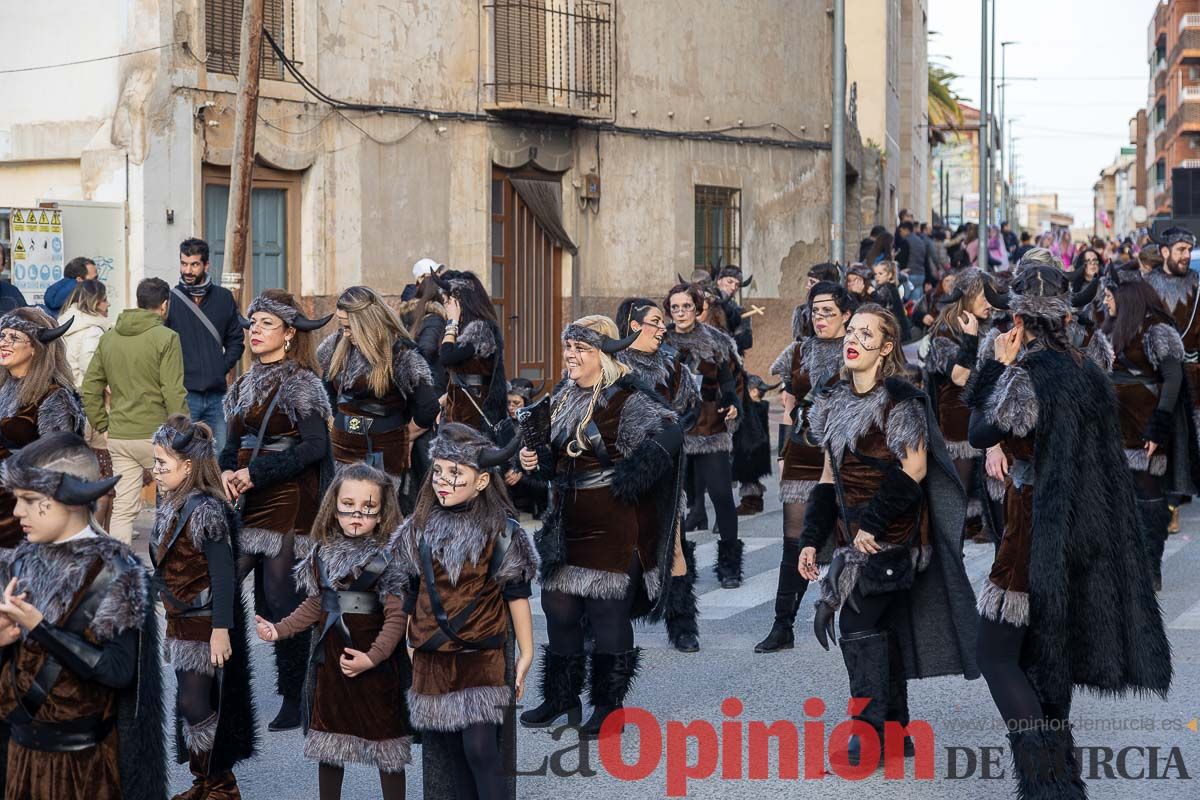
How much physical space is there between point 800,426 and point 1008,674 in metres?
3.78

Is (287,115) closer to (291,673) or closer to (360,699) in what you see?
(291,673)

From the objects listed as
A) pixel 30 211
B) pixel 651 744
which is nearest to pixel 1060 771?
pixel 651 744

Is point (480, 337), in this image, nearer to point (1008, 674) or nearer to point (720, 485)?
point (720, 485)

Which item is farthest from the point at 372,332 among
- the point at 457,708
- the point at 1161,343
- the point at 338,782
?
the point at 1161,343

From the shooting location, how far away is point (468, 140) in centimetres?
2203

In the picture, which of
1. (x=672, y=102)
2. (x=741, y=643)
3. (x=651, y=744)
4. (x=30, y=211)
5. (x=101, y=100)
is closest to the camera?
(x=651, y=744)

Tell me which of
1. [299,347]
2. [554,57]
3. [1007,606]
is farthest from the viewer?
[554,57]

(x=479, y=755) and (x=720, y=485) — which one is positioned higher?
(x=720, y=485)

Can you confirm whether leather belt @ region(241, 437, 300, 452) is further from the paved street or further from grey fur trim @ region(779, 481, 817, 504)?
grey fur trim @ region(779, 481, 817, 504)

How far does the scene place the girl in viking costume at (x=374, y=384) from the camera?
27.8 ft

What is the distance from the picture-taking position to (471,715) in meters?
5.66

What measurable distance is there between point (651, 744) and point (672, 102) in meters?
18.7

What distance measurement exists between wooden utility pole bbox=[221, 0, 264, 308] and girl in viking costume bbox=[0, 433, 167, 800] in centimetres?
1098

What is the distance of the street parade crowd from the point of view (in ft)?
16.5
